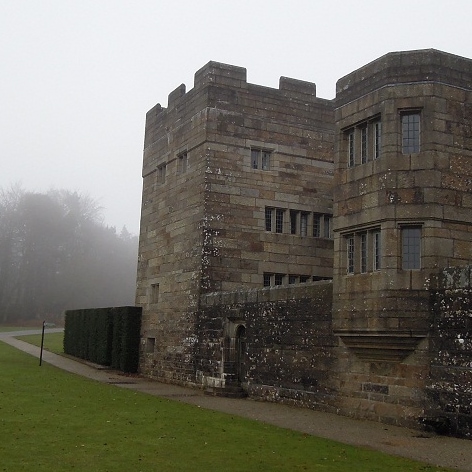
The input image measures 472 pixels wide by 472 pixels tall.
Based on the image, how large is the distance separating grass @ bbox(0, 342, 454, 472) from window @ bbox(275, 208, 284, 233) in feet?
24.4

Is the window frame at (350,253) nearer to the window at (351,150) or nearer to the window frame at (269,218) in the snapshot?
the window at (351,150)

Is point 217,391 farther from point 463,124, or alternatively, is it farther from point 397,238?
point 463,124

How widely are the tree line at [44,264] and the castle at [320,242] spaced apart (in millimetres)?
41162

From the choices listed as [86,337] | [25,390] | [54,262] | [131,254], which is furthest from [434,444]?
[131,254]

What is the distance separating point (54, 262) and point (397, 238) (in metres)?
55.5

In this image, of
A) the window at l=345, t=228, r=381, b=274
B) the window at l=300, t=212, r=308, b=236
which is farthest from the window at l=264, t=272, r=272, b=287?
the window at l=345, t=228, r=381, b=274

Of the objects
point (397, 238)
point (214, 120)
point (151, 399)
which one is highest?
point (214, 120)

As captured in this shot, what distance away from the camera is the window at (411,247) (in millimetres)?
12406

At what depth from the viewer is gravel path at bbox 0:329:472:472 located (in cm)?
956

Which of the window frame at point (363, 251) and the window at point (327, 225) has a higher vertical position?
the window at point (327, 225)

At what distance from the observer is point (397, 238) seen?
12.5m

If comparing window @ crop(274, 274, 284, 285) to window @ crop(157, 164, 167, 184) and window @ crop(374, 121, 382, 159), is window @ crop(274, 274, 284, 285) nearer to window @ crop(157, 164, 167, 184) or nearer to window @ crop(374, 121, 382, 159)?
window @ crop(157, 164, 167, 184)

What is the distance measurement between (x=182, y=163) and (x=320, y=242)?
524 centimetres

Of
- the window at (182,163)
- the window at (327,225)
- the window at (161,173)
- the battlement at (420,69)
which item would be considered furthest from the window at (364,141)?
the window at (161,173)
